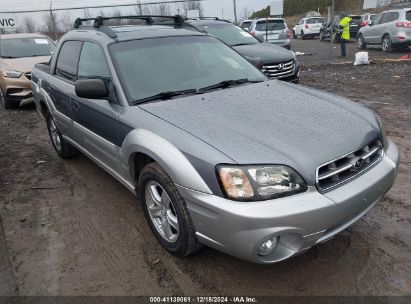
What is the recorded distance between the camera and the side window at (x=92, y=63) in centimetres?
349

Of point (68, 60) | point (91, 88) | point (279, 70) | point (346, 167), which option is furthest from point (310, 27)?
point (346, 167)

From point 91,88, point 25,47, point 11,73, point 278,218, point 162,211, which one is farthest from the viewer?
point 25,47

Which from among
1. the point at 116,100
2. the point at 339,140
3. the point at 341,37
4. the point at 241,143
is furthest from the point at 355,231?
the point at 341,37

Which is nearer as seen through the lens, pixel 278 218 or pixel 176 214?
pixel 278 218

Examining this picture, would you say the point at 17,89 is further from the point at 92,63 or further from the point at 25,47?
the point at 92,63

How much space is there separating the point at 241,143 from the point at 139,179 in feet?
3.19

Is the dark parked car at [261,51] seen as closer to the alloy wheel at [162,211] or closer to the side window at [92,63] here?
the side window at [92,63]

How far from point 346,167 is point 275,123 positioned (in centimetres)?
56

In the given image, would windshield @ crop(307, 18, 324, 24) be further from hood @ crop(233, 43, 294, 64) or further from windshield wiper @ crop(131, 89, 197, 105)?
windshield wiper @ crop(131, 89, 197, 105)

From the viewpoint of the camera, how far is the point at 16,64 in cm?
823

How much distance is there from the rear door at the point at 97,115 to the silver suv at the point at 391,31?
13434 millimetres

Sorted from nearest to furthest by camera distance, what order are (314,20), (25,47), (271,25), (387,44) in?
1. (25,47)
2. (387,44)
3. (271,25)
4. (314,20)

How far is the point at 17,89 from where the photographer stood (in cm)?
808

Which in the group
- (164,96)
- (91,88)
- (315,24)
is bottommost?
(315,24)
